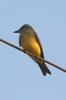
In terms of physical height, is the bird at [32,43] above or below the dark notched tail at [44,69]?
above

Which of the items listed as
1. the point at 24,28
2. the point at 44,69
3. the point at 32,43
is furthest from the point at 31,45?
the point at 24,28

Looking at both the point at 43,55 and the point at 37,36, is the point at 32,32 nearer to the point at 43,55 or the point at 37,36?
the point at 37,36

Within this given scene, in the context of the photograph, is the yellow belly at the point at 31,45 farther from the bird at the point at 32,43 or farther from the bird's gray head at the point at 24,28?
the bird's gray head at the point at 24,28

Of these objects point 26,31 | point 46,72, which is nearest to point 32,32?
point 26,31

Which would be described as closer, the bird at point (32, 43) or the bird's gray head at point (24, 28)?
the bird at point (32, 43)

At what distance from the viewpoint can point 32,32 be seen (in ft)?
23.7

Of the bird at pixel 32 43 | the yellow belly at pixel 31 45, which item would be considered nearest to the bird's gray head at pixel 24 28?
the bird at pixel 32 43

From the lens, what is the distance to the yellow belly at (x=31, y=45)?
21.7ft

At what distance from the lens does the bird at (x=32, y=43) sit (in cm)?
664

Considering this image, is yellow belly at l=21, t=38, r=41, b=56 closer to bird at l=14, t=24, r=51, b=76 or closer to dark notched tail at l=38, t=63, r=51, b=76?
bird at l=14, t=24, r=51, b=76

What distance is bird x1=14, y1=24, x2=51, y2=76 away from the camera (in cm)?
664

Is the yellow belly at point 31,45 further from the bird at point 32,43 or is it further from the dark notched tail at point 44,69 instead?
the dark notched tail at point 44,69

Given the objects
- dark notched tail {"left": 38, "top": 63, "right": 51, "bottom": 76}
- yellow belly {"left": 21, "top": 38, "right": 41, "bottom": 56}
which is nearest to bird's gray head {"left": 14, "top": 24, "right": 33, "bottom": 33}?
yellow belly {"left": 21, "top": 38, "right": 41, "bottom": 56}

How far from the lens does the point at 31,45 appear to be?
6648mm
